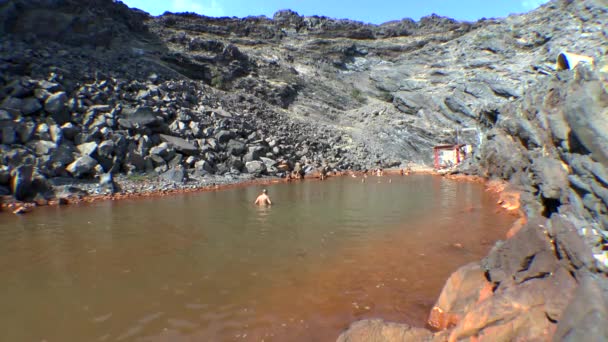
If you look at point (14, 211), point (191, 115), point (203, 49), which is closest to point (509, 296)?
point (14, 211)

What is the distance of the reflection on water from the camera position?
16.1ft

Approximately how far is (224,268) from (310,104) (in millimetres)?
37420

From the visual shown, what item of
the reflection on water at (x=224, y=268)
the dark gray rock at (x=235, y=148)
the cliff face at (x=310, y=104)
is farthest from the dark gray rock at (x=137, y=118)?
the reflection on water at (x=224, y=268)

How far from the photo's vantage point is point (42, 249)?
827 centimetres

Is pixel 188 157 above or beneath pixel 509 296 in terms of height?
above

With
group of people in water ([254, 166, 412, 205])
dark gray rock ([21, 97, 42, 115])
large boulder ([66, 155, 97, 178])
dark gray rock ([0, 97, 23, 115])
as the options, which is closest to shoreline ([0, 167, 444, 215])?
group of people in water ([254, 166, 412, 205])

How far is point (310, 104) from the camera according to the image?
4291 centimetres

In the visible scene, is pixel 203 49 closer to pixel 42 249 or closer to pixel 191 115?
pixel 191 115

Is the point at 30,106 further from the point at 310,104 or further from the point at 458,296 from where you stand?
the point at 310,104

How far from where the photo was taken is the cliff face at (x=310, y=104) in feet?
18.6

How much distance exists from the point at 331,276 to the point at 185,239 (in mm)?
4508

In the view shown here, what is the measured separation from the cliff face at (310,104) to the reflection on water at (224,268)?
2.03m

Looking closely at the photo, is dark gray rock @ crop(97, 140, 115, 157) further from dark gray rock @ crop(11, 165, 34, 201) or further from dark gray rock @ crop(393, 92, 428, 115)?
dark gray rock @ crop(393, 92, 428, 115)

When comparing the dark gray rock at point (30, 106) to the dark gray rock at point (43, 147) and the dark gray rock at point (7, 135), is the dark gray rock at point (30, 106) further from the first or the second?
the dark gray rock at point (43, 147)
